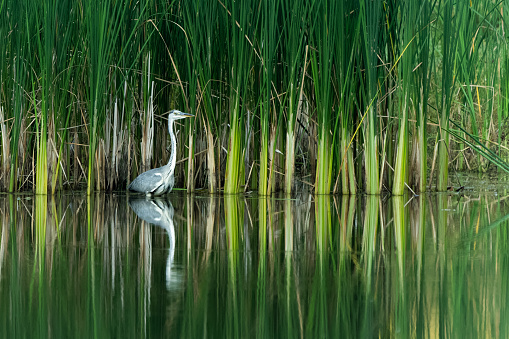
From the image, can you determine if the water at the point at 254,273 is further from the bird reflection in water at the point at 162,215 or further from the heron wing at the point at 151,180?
the heron wing at the point at 151,180

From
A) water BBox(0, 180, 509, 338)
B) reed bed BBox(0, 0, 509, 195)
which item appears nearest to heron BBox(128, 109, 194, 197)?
reed bed BBox(0, 0, 509, 195)

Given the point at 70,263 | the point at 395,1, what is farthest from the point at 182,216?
the point at 395,1

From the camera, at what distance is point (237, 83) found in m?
5.70

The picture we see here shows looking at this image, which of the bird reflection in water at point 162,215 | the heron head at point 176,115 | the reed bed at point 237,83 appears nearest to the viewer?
the bird reflection in water at point 162,215

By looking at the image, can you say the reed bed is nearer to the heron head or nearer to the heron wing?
the heron head

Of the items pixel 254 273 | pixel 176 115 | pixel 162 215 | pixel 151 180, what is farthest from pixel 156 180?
pixel 254 273

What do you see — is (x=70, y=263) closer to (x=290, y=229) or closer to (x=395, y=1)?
(x=290, y=229)

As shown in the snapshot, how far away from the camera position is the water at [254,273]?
192cm

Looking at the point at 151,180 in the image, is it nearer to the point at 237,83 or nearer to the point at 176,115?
the point at 176,115

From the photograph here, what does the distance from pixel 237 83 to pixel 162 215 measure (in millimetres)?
1610

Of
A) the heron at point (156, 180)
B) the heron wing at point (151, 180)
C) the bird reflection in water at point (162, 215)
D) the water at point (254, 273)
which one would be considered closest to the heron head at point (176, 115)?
the heron at point (156, 180)

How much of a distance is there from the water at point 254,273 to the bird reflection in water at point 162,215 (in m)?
0.01

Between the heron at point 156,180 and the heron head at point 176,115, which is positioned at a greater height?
the heron head at point 176,115

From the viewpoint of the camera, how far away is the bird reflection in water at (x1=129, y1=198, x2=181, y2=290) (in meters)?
2.56
